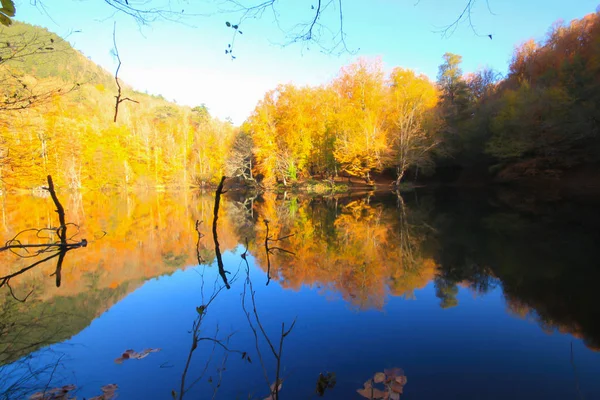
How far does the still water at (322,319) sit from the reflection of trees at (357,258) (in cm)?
5

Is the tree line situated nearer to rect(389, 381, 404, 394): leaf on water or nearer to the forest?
the forest

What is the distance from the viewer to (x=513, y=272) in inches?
253

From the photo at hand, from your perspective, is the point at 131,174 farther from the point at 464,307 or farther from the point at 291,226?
the point at 464,307

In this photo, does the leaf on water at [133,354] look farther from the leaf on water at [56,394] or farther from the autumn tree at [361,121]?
the autumn tree at [361,121]

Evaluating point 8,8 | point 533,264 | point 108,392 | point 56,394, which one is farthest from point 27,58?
point 533,264

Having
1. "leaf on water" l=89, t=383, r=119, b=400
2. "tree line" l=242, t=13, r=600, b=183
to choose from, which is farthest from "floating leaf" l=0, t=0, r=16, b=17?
"tree line" l=242, t=13, r=600, b=183

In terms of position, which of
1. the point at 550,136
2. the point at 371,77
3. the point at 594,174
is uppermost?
the point at 371,77

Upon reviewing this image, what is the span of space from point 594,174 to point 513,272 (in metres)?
22.3

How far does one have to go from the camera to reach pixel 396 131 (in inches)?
1169

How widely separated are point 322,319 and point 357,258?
2985mm

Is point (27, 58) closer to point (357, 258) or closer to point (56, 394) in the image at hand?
point (56, 394)

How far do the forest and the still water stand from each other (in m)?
12.6

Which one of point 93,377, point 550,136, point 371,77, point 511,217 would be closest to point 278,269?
point 93,377

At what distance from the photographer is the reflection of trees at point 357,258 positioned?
6.12 metres
